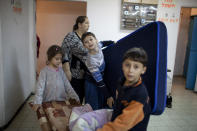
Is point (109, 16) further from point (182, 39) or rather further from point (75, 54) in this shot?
point (182, 39)

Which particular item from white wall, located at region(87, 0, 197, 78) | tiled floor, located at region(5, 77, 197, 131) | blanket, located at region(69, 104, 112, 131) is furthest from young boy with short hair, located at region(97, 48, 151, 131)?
white wall, located at region(87, 0, 197, 78)

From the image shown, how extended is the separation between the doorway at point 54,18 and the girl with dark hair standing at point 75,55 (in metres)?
3.19

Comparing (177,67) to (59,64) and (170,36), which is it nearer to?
(170,36)

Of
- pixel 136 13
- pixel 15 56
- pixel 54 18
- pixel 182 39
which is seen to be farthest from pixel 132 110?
pixel 182 39

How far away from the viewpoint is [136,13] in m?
3.45

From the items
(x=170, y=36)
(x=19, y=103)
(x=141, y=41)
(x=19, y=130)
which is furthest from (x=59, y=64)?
(x=170, y=36)

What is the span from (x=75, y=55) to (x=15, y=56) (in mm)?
1160

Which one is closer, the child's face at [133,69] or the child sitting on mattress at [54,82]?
the child's face at [133,69]

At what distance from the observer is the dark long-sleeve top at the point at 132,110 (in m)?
0.93

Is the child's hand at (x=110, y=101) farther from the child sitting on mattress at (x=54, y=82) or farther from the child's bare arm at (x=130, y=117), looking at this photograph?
the child's bare arm at (x=130, y=117)

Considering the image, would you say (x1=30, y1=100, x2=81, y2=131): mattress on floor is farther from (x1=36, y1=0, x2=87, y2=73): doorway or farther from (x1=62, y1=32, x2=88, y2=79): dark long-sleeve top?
(x1=36, y1=0, x2=87, y2=73): doorway

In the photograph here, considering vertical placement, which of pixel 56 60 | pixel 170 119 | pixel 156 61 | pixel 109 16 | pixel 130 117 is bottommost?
pixel 170 119

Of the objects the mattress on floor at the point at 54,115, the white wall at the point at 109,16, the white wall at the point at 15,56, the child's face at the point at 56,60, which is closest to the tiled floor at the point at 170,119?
the white wall at the point at 15,56

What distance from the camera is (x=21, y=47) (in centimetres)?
276
